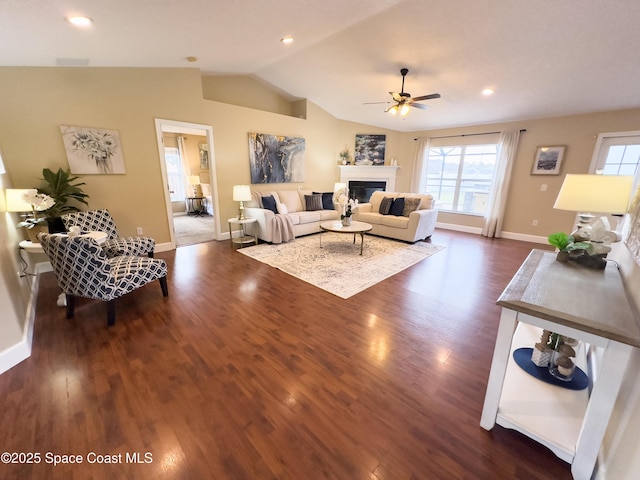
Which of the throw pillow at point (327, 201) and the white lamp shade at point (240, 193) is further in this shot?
the throw pillow at point (327, 201)

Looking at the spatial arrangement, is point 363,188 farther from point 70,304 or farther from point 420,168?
point 70,304

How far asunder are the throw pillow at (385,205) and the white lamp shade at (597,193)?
364cm

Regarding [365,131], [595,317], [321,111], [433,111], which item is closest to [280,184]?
[321,111]

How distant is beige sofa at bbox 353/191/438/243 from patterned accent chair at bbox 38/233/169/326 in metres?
4.13

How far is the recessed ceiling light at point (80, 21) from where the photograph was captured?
7.02 ft

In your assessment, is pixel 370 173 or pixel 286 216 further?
pixel 370 173

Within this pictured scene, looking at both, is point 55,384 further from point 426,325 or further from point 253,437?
point 426,325

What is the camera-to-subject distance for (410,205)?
17.0 ft

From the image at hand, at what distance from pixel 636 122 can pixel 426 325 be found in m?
5.40

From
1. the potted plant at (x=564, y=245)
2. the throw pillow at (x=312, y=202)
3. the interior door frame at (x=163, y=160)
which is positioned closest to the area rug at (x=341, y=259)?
the throw pillow at (x=312, y=202)

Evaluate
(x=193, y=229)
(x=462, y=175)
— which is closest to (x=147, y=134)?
(x=193, y=229)

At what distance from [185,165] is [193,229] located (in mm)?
2809

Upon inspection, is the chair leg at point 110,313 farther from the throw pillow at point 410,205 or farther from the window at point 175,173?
the window at point 175,173

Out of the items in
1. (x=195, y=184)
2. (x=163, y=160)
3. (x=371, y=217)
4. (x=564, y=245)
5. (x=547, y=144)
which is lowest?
(x=371, y=217)
